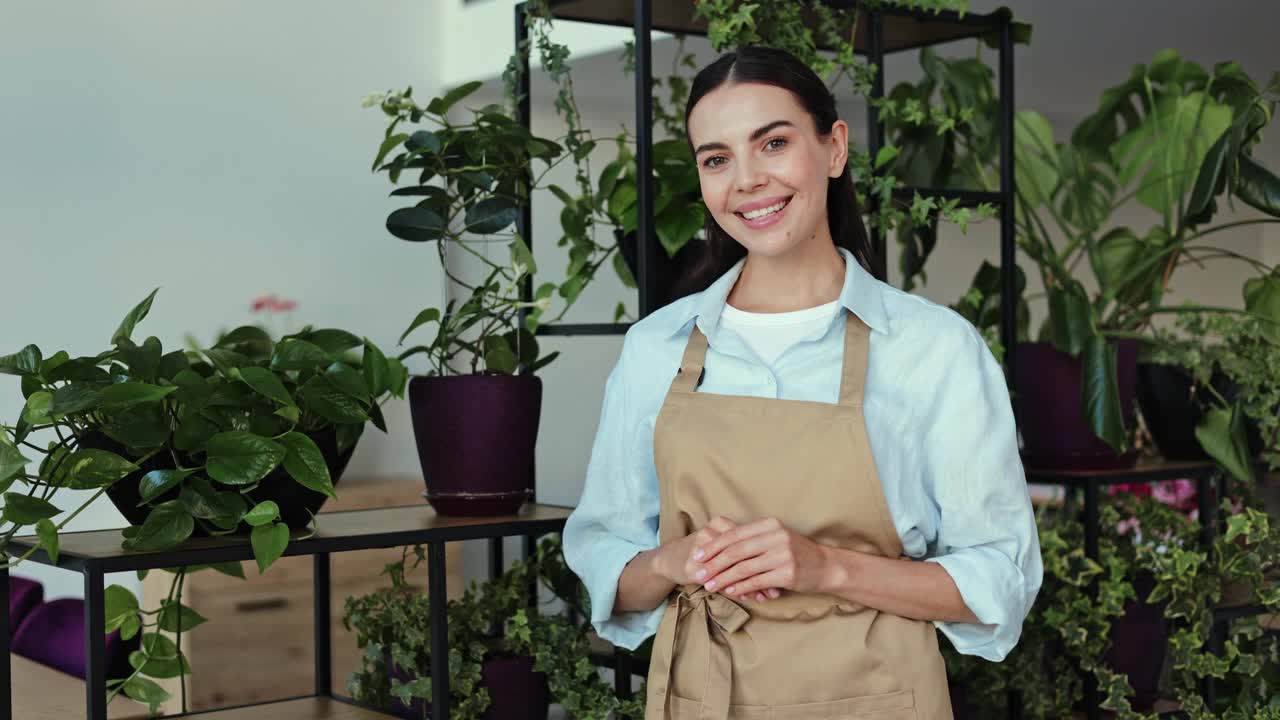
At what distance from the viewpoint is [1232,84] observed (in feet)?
10.8

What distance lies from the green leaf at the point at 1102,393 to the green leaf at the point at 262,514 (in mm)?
1775

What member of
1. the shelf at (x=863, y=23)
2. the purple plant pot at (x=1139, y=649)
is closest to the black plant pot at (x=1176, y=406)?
the purple plant pot at (x=1139, y=649)

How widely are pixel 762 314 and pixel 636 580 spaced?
14.4 inches

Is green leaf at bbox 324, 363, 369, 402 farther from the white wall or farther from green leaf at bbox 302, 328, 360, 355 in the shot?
the white wall

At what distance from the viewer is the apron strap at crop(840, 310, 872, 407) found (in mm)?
1578

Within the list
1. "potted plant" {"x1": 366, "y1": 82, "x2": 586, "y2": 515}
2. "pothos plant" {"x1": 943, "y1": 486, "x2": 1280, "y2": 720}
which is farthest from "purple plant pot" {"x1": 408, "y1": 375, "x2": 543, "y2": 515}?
"pothos plant" {"x1": 943, "y1": 486, "x2": 1280, "y2": 720}

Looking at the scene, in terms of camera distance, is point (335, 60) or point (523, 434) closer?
point (523, 434)

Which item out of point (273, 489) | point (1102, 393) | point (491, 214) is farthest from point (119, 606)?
point (1102, 393)

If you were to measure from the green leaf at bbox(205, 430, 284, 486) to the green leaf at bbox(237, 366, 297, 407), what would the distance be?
57mm

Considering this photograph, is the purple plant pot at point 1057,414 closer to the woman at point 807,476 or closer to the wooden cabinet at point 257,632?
the woman at point 807,476

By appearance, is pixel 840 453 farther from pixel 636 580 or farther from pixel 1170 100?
pixel 1170 100

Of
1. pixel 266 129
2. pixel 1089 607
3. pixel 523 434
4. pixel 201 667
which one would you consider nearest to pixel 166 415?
pixel 523 434

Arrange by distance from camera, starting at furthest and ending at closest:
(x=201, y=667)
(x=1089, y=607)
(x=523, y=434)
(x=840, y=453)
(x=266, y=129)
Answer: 1. (x=266, y=129)
2. (x=201, y=667)
3. (x=1089, y=607)
4. (x=523, y=434)
5. (x=840, y=453)

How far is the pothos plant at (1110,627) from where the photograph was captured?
105 inches
